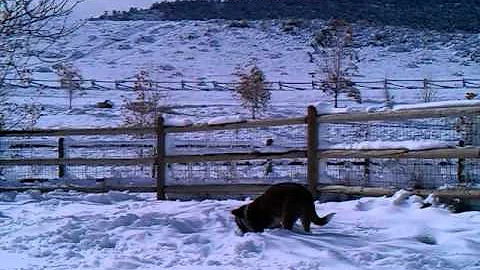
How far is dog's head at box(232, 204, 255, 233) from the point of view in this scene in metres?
7.13

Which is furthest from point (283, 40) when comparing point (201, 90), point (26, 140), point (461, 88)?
point (26, 140)

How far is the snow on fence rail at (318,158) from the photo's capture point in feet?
26.2

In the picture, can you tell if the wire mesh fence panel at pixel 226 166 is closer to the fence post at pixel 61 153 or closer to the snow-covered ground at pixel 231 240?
the snow-covered ground at pixel 231 240

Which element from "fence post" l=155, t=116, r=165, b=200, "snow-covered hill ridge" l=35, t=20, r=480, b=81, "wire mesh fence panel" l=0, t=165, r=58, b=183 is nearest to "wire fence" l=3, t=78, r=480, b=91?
"snow-covered hill ridge" l=35, t=20, r=480, b=81

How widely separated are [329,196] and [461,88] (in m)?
37.7

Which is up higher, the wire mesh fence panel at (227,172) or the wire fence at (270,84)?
the wire fence at (270,84)

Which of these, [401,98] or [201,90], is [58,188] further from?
[201,90]

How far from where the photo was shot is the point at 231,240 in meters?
6.76

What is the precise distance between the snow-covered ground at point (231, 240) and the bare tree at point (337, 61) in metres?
24.1

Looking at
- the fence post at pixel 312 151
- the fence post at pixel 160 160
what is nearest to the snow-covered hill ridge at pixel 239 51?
the fence post at pixel 160 160

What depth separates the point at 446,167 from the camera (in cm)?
845

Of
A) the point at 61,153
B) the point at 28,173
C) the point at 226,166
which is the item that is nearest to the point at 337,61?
the point at 61,153

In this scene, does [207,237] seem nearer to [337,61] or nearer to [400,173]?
[400,173]

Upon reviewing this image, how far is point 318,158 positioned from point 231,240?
2.99 meters
